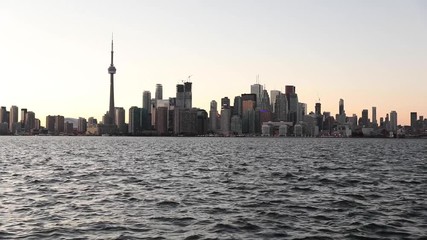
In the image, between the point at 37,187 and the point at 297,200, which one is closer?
the point at 297,200

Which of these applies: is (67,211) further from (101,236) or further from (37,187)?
(37,187)

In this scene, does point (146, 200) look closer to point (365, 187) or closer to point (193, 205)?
point (193, 205)

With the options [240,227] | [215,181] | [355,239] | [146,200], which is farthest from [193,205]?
[215,181]

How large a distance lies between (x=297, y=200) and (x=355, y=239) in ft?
41.3

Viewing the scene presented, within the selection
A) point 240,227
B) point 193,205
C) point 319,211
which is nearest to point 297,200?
point 319,211

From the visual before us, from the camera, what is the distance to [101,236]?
24.0 metres

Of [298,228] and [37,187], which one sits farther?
[37,187]

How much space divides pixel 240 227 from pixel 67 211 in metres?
12.0

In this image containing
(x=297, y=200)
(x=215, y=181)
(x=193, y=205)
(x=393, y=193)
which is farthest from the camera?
(x=215, y=181)

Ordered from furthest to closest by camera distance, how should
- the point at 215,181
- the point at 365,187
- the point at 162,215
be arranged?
the point at 215,181, the point at 365,187, the point at 162,215

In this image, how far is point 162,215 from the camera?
98.2ft

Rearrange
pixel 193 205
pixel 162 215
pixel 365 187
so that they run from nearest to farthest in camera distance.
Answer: pixel 162 215
pixel 193 205
pixel 365 187

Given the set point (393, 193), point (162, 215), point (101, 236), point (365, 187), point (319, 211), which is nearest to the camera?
point (101, 236)

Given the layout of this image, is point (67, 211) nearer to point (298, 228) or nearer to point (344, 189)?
point (298, 228)
